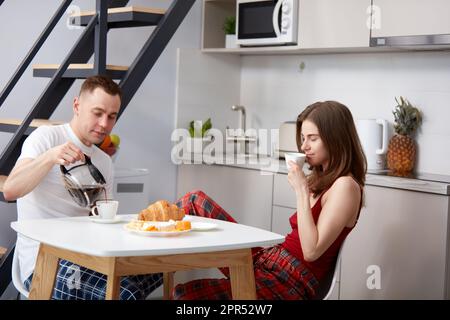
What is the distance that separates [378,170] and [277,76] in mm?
1193

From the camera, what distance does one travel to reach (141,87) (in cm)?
490

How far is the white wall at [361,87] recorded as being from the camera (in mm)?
4109

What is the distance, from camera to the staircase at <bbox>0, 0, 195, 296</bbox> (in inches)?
141

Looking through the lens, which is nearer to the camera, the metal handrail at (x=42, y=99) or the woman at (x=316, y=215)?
the woman at (x=316, y=215)

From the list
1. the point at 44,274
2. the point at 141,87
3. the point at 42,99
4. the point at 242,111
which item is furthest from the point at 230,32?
the point at 44,274

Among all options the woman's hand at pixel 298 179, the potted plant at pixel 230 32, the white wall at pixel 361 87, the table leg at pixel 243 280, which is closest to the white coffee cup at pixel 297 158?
the woman's hand at pixel 298 179

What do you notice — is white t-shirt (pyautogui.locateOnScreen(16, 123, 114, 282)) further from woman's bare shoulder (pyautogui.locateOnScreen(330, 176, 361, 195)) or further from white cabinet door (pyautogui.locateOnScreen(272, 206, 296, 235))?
white cabinet door (pyautogui.locateOnScreen(272, 206, 296, 235))

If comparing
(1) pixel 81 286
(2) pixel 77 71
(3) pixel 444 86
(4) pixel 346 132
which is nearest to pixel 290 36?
(3) pixel 444 86

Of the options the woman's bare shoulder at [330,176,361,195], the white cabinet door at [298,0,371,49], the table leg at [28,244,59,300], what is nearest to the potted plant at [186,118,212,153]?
the white cabinet door at [298,0,371,49]

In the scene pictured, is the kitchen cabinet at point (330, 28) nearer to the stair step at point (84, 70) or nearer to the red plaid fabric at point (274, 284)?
the stair step at point (84, 70)

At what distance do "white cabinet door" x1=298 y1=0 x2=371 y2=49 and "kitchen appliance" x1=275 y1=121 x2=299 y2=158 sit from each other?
1.61ft

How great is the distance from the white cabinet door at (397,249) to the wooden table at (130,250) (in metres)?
1.28

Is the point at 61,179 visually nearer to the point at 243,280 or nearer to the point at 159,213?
the point at 159,213

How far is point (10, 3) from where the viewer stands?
4.31 meters
